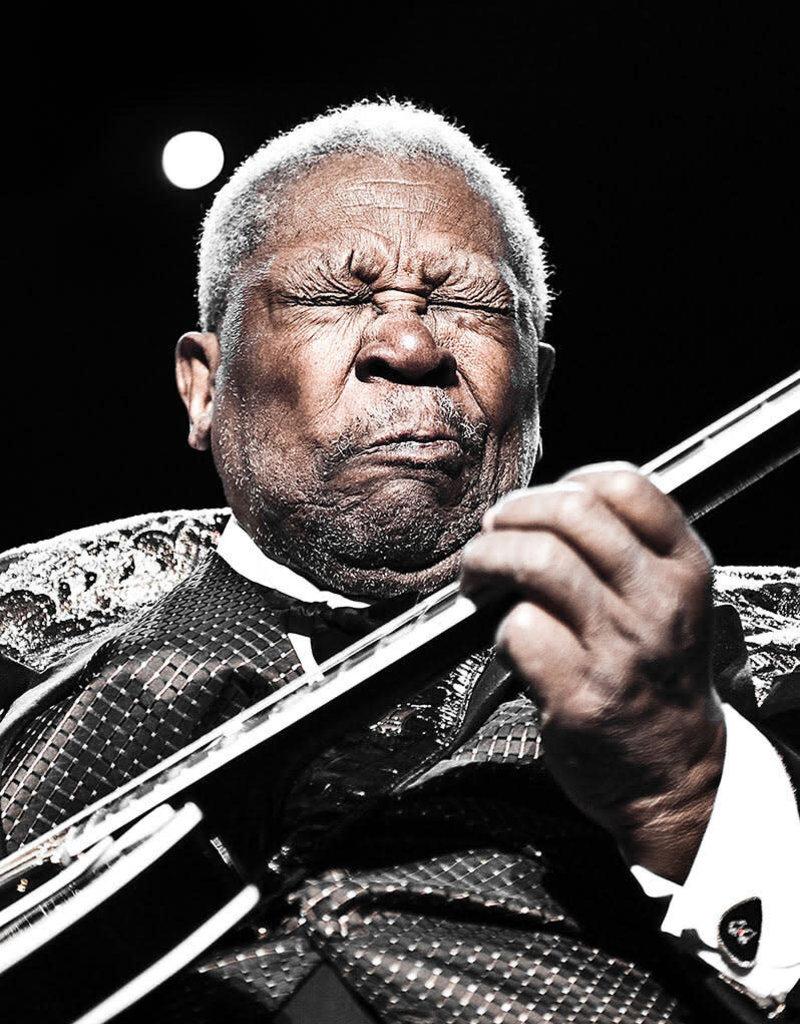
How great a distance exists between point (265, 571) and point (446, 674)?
51 centimetres

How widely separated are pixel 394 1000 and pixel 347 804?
0.16m

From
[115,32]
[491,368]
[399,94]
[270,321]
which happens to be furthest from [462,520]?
[115,32]

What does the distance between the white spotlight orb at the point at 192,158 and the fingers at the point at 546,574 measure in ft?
4.30

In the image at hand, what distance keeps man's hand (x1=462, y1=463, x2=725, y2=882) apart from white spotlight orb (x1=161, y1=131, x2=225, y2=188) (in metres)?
1.29

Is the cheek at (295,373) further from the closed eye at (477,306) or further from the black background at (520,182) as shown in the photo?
the black background at (520,182)

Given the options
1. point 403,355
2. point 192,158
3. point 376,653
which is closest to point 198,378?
point 403,355

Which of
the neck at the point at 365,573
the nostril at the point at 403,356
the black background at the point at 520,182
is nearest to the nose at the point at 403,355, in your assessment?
the nostril at the point at 403,356

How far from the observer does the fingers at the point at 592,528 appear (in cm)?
74

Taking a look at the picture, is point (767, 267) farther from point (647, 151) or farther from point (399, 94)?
point (399, 94)

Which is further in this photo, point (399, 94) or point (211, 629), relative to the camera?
point (399, 94)

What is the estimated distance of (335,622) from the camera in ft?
4.00

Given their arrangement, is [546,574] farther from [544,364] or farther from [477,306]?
[544,364]

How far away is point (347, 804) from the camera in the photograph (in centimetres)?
106

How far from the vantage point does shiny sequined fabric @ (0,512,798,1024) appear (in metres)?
0.96
